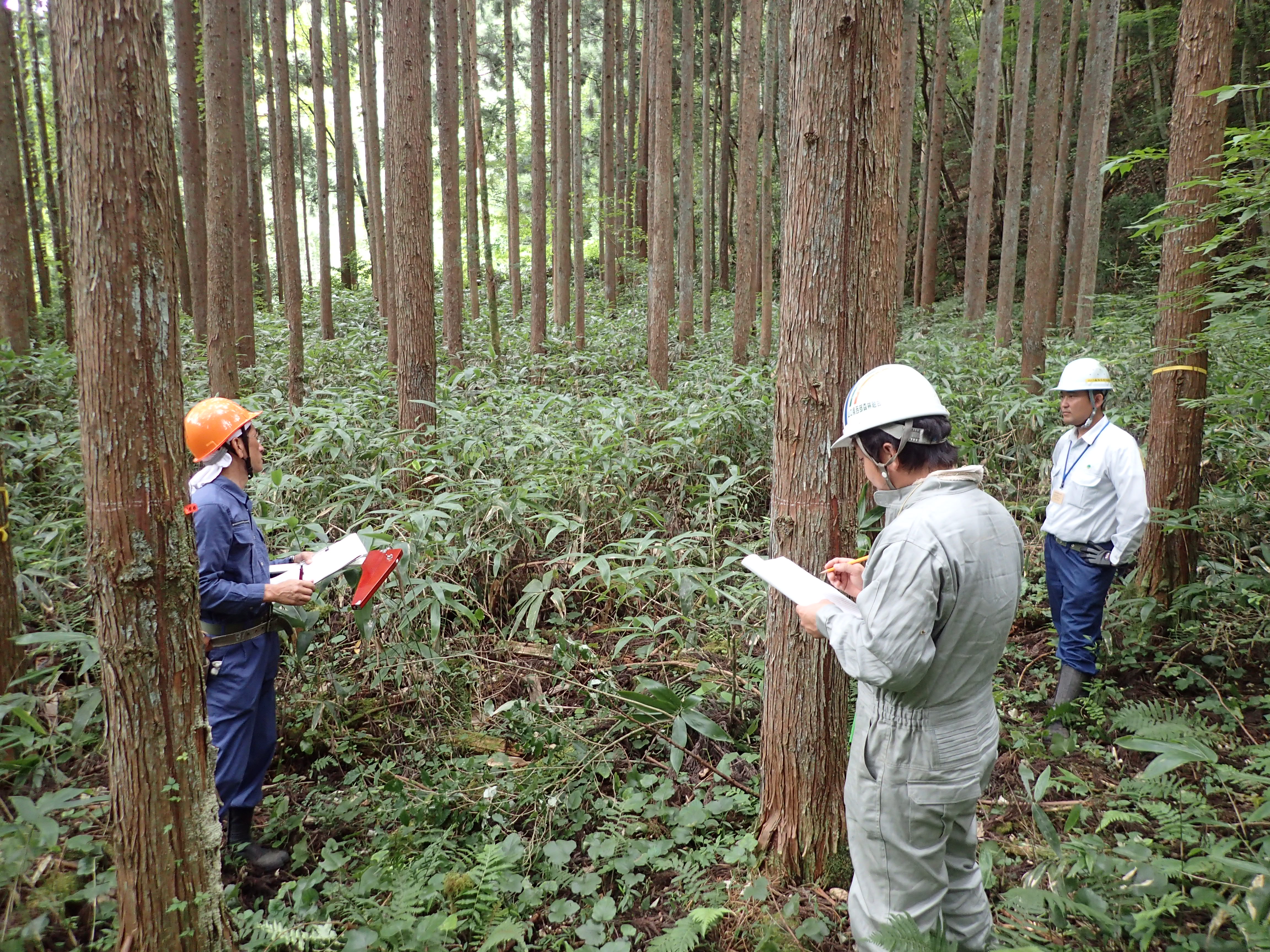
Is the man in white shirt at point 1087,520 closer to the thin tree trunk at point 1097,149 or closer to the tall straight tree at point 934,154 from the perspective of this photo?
the thin tree trunk at point 1097,149

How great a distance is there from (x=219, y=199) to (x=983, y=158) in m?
12.0

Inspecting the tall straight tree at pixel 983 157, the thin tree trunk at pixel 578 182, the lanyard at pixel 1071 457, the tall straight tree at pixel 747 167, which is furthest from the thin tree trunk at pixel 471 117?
the lanyard at pixel 1071 457

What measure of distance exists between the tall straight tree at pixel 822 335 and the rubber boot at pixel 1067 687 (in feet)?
6.76

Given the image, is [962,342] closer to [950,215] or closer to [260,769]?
[260,769]

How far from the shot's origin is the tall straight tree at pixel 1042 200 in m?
8.85

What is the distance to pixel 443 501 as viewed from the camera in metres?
5.14

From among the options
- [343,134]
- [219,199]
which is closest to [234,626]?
[219,199]

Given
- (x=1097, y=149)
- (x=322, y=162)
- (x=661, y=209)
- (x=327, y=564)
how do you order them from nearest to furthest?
(x=327, y=564) → (x=661, y=209) → (x=1097, y=149) → (x=322, y=162)

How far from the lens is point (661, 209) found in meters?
11.4

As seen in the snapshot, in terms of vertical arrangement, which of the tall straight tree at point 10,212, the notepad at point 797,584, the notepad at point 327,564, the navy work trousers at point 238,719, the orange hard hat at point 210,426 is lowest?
the navy work trousers at point 238,719

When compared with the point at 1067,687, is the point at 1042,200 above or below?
above

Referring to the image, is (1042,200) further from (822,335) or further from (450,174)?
(822,335)

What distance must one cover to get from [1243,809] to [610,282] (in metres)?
18.1

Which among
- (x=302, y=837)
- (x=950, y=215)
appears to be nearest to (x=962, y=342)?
(x=302, y=837)
